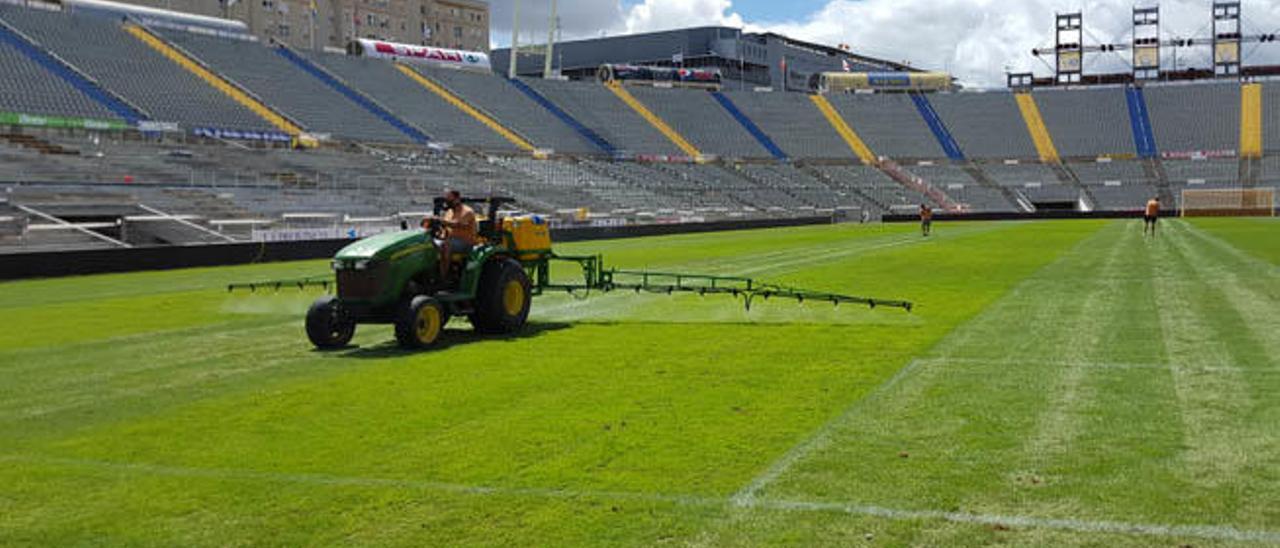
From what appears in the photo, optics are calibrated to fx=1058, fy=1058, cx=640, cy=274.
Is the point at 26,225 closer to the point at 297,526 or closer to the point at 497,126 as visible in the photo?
the point at 297,526

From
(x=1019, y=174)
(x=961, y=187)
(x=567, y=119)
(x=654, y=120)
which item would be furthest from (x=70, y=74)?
(x=1019, y=174)

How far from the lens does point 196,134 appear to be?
5072cm

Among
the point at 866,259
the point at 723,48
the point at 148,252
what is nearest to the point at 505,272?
A: the point at 866,259

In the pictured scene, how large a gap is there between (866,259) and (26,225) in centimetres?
2308

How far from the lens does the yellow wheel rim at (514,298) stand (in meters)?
12.1

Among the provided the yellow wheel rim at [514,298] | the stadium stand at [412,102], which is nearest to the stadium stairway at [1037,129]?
the stadium stand at [412,102]

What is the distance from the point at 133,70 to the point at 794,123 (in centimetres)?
5597

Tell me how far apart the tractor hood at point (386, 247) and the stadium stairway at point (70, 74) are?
4288 cm

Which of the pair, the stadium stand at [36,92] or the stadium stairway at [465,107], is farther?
the stadium stairway at [465,107]

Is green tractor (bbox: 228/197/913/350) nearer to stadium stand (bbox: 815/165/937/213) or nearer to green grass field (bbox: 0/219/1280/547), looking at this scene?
green grass field (bbox: 0/219/1280/547)

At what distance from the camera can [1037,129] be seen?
3637 inches

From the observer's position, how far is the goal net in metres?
73.4

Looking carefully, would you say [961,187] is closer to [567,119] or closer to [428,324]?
[567,119]

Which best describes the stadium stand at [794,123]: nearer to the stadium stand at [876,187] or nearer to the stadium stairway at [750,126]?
the stadium stairway at [750,126]
